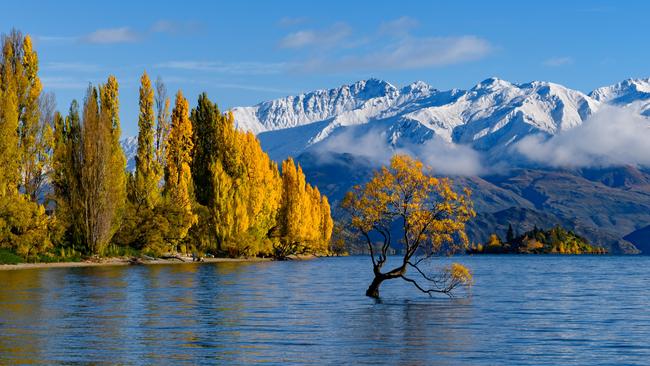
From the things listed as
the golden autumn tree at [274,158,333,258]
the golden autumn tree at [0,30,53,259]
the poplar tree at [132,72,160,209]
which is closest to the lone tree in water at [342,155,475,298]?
the golden autumn tree at [0,30,53,259]

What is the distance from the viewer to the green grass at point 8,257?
300 ft

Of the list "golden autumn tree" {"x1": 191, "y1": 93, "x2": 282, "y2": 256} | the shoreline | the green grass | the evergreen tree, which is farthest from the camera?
the evergreen tree

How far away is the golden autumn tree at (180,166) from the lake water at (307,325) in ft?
158

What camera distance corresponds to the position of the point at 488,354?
3212 cm

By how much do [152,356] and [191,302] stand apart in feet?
75.2

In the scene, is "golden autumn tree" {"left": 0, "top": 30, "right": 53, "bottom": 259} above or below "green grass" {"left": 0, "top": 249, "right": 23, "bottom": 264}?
above

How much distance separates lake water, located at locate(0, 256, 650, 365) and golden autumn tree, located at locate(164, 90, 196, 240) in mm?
48118

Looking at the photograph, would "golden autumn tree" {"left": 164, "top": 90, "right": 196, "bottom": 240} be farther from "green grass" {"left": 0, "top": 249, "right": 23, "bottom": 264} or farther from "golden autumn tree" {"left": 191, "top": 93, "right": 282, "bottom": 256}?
"green grass" {"left": 0, "top": 249, "right": 23, "bottom": 264}

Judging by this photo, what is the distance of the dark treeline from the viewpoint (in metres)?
95.6

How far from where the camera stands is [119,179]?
10731cm

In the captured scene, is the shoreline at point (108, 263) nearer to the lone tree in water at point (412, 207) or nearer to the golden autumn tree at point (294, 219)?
the golden autumn tree at point (294, 219)

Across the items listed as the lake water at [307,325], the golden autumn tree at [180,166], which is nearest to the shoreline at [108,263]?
the golden autumn tree at [180,166]

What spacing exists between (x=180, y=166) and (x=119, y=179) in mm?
16290

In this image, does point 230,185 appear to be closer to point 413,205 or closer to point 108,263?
point 108,263
